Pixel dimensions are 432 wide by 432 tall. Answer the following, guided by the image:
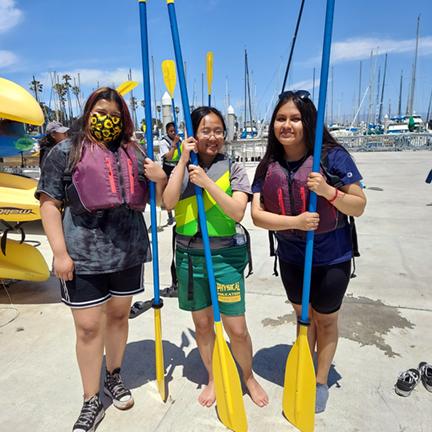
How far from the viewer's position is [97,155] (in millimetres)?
2088

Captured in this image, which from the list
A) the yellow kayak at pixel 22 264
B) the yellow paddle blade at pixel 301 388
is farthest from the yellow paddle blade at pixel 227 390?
the yellow kayak at pixel 22 264

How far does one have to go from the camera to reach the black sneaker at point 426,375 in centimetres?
250

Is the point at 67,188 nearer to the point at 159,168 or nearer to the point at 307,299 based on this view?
the point at 159,168

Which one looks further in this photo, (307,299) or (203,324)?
(203,324)

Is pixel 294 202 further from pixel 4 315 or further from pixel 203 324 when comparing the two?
pixel 4 315

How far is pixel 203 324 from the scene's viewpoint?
7.94 feet

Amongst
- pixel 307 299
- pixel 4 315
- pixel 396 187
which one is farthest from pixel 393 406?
pixel 396 187

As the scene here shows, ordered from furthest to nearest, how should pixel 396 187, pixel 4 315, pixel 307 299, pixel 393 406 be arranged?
pixel 396 187 < pixel 4 315 < pixel 393 406 < pixel 307 299

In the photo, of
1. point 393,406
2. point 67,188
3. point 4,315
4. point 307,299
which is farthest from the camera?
point 4,315

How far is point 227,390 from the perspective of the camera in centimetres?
222

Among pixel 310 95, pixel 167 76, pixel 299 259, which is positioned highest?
pixel 167 76

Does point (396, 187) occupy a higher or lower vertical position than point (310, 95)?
lower

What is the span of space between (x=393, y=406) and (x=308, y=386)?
63cm

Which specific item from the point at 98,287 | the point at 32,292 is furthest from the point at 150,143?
the point at 32,292
